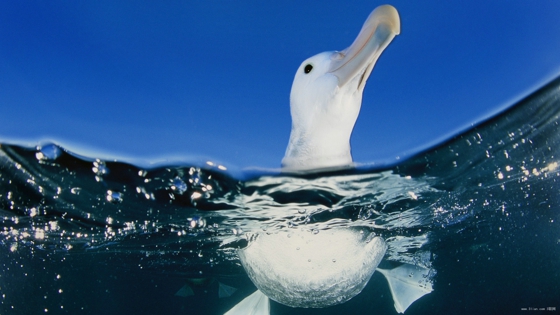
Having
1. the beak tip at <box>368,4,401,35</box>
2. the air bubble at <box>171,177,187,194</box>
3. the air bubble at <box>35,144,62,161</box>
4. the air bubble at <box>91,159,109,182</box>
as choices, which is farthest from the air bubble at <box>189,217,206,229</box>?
the beak tip at <box>368,4,401,35</box>

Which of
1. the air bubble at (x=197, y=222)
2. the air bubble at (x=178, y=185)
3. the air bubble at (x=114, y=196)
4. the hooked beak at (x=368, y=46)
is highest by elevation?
the hooked beak at (x=368, y=46)

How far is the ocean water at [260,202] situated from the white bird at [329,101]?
288mm

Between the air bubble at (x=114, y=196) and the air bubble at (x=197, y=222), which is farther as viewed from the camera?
the air bubble at (x=197, y=222)

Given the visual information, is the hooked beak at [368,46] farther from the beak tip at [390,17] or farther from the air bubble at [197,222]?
the air bubble at [197,222]

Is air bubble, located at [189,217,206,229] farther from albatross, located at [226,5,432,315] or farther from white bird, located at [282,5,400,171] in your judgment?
white bird, located at [282,5,400,171]

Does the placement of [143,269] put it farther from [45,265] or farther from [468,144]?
[468,144]

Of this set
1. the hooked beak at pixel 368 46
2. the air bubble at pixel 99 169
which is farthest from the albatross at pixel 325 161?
the air bubble at pixel 99 169

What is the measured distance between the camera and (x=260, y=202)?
199 inches

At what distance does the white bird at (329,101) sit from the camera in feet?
11.0

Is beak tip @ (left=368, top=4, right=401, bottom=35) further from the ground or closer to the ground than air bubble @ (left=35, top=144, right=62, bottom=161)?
further from the ground

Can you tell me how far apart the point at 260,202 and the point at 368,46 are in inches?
109

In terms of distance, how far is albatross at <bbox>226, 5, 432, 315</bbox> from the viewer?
339 centimetres

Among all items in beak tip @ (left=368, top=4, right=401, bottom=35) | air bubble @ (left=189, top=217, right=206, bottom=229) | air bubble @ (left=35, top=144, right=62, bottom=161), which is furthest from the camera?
air bubble @ (left=189, top=217, right=206, bottom=229)

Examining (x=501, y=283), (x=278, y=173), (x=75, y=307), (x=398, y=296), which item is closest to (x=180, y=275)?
(x=398, y=296)
